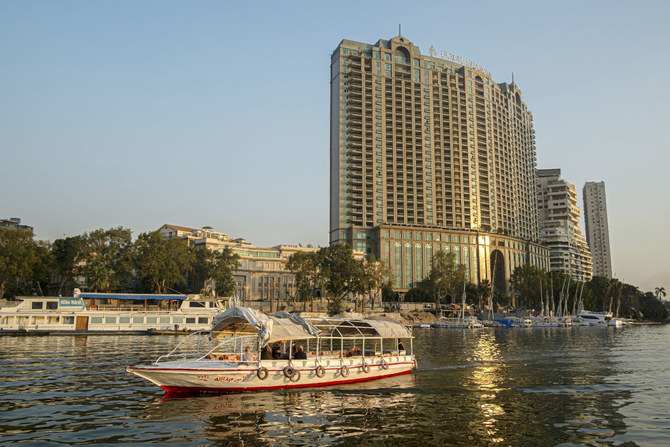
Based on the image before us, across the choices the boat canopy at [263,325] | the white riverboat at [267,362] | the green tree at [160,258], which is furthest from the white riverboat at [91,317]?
the boat canopy at [263,325]

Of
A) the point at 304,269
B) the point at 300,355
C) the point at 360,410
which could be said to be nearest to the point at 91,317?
the point at 304,269

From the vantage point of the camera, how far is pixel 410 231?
174125 mm

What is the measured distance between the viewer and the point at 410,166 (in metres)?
186

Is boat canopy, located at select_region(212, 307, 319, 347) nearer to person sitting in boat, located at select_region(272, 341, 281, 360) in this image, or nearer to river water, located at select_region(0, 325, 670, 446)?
person sitting in boat, located at select_region(272, 341, 281, 360)

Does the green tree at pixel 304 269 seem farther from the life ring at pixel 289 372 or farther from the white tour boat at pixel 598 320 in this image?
the life ring at pixel 289 372

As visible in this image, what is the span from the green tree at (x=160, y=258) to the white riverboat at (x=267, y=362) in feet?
266

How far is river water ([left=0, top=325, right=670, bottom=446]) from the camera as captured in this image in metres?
18.3

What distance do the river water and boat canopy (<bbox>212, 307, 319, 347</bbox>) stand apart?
9.50 feet

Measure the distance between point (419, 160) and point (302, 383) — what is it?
544 ft

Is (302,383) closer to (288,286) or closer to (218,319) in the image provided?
(218,319)

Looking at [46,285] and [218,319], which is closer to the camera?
[218,319]

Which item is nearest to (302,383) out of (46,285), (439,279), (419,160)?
(46,285)

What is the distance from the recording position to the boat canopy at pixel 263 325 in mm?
26500

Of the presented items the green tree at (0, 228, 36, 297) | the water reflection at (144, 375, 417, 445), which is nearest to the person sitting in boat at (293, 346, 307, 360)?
the water reflection at (144, 375, 417, 445)
